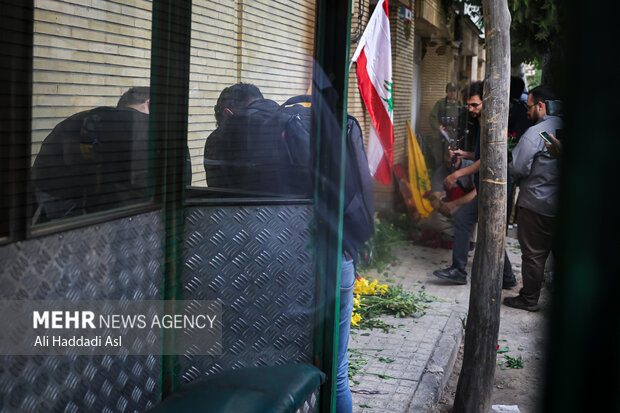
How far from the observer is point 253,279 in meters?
2.69

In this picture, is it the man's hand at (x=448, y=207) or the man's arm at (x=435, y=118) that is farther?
the man's arm at (x=435, y=118)

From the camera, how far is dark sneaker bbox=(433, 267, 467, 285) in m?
7.66

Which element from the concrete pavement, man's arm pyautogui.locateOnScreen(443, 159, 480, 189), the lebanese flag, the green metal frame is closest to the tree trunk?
the concrete pavement

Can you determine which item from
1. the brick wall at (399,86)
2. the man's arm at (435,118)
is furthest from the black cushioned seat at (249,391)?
the man's arm at (435,118)

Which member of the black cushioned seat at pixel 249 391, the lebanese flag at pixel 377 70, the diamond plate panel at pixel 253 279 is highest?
the lebanese flag at pixel 377 70

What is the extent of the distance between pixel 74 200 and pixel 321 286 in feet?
3.67

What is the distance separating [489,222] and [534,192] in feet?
9.23

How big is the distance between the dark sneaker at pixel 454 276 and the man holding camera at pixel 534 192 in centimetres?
78

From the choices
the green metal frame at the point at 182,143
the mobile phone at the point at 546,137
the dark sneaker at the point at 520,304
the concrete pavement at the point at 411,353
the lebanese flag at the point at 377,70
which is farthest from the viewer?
the lebanese flag at the point at 377,70

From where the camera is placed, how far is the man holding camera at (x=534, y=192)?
6.52 meters

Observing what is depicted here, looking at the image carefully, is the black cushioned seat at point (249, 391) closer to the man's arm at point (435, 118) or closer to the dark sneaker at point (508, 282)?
the dark sneaker at point (508, 282)

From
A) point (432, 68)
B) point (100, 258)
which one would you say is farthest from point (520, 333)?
point (432, 68)

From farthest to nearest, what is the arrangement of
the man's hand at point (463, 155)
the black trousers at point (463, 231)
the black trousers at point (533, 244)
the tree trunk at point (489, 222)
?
the man's hand at point (463, 155) → the black trousers at point (463, 231) → the black trousers at point (533, 244) → the tree trunk at point (489, 222)

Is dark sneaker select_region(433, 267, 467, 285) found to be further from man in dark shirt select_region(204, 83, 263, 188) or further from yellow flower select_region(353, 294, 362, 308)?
man in dark shirt select_region(204, 83, 263, 188)
